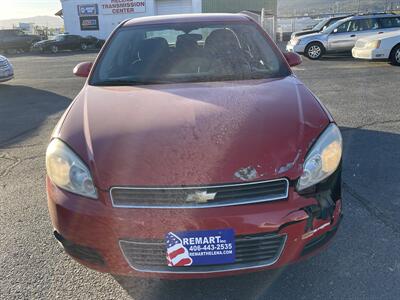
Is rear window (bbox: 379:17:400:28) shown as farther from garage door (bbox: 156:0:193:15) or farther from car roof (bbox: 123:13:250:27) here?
garage door (bbox: 156:0:193:15)

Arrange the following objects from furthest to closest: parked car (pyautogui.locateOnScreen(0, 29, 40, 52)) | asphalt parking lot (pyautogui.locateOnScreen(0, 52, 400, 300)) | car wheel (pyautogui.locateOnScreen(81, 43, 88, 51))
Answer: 1. parked car (pyautogui.locateOnScreen(0, 29, 40, 52))
2. car wheel (pyautogui.locateOnScreen(81, 43, 88, 51))
3. asphalt parking lot (pyautogui.locateOnScreen(0, 52, 400, 300))

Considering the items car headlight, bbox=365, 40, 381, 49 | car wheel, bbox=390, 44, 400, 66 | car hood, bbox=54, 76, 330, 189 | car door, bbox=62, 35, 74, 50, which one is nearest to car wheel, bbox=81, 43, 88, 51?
car door, bbox=62, 35, 74, 50

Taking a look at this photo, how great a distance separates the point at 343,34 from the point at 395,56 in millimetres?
2976

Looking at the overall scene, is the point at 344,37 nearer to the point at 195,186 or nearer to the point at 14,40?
the point at 195,186

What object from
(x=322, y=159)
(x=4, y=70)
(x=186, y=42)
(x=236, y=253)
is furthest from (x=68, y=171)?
(x=4, y=70)

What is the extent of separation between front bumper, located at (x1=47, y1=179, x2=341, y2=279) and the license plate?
0.03m

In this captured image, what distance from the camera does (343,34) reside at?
1416cm

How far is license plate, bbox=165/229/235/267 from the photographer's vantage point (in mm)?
2006

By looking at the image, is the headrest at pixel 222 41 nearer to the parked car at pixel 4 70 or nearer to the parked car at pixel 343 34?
the parked car at pixel 4 70

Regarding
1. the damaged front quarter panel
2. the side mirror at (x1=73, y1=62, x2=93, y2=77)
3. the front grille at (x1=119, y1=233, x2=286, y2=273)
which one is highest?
the side mirror at (x1=73, y1=62, x2=93, y2=77)

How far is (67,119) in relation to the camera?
2.59m

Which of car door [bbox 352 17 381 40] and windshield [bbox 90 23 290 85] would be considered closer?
windshield [bbox 90 23 290 85]

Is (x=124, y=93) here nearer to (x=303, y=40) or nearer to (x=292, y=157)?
(x=292, y=157)

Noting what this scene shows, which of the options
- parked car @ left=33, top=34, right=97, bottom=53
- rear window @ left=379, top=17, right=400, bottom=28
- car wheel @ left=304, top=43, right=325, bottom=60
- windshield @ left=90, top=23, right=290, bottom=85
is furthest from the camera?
parked car @ left=33, top=34, right=97, bottom=53
